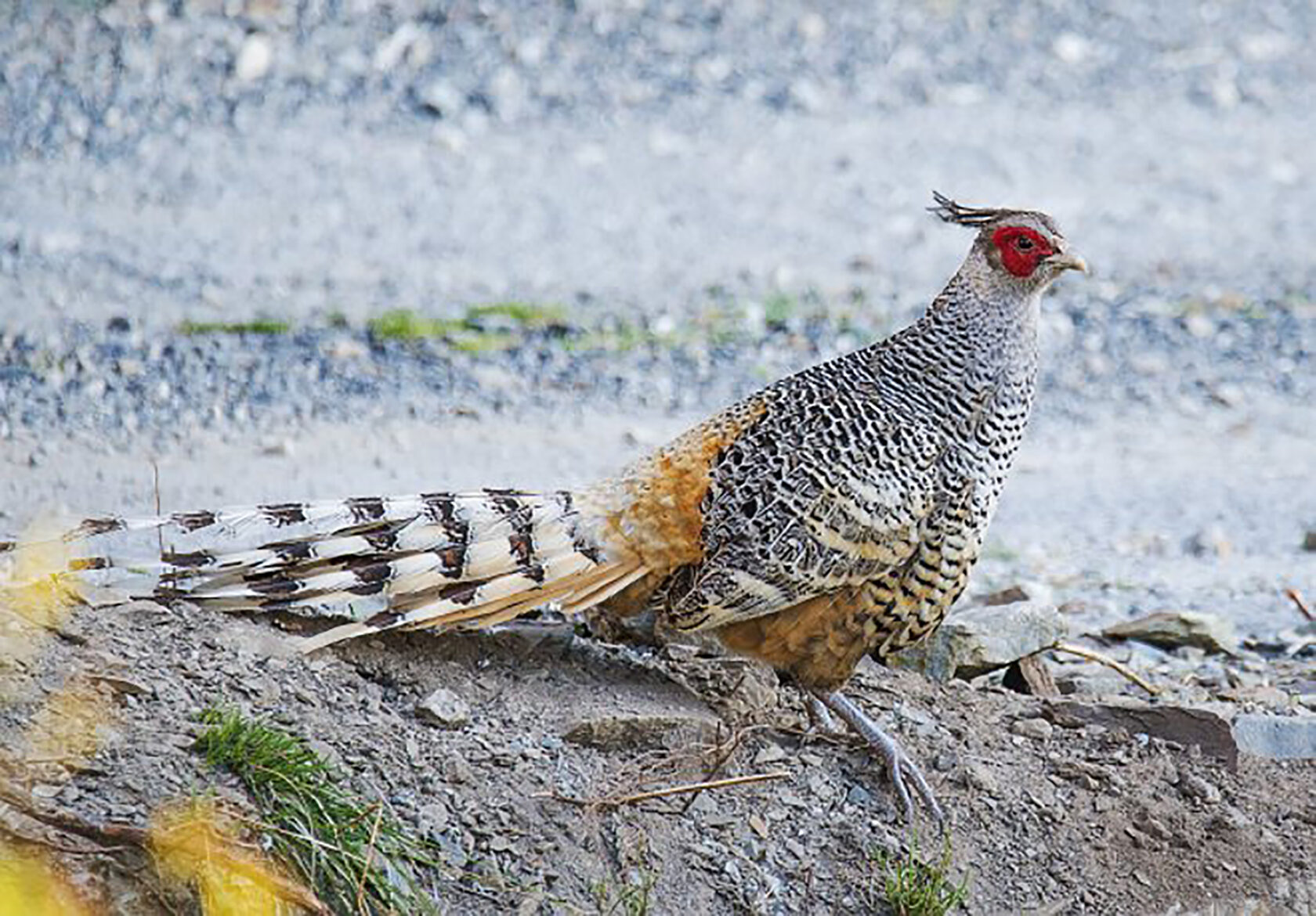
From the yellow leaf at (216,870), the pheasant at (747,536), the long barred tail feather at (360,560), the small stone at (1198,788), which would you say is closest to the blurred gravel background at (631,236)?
the small stone at (1198,788)

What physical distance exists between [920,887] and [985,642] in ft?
4.52

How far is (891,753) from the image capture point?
19.6 ft

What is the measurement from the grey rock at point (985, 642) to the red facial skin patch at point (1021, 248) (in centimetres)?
121

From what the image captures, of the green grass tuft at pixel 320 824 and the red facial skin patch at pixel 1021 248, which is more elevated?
the red facial skin patch at pixel 1021 248

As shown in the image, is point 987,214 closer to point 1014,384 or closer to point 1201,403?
point 1014,384

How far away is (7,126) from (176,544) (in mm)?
8696

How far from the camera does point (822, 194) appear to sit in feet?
46.9

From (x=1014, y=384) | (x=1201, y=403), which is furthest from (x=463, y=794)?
(x=1201, y=403)

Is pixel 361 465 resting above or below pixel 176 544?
below

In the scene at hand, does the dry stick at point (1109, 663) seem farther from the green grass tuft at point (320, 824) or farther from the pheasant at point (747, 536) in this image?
the green grass tuft at point (320, 824)

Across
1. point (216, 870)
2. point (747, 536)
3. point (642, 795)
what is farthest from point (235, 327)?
point (216, 870)

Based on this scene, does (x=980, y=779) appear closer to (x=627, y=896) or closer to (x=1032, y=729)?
(x=1032, y=729)

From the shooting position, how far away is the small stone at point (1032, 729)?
639 centimetres

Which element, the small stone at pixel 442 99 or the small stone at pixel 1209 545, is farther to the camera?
the small stone at pixel 442 99
